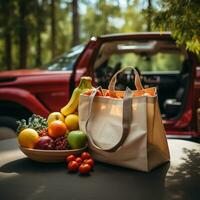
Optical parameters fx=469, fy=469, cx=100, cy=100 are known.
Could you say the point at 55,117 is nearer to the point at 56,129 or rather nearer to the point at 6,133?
the point at 56,129

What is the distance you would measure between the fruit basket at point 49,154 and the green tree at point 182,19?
132 centimetres

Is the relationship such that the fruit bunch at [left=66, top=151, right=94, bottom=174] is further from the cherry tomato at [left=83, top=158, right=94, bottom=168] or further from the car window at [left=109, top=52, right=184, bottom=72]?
the car window at [left=109, top=52, right=184, bottom=72]

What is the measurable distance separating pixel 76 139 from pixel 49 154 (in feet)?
0.49

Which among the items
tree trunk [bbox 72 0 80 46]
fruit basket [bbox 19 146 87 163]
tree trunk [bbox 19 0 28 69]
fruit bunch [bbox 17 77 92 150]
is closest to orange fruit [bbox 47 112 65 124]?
fruit bunch [bbox 17 77 92 150]

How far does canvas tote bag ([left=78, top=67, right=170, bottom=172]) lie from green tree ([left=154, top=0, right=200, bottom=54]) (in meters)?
0.99

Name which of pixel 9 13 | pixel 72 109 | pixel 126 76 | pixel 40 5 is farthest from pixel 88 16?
pixel 72 109

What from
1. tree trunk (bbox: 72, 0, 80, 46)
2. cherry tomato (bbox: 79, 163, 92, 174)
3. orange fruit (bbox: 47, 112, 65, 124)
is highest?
tree trunk (bbox: 72, 0, 80, 46)

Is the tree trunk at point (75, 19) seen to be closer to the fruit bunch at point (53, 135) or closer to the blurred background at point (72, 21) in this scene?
the blurred background at point (72, 21)

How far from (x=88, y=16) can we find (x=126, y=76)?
24227 mm

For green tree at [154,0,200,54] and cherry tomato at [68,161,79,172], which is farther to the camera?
green tree at [154,0,200,54]

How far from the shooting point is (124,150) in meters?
2.18

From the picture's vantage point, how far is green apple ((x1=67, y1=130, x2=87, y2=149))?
2.27 meters

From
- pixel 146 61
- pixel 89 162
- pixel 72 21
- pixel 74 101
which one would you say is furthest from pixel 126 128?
pixel 72 21

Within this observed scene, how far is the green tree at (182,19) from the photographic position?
10.2ft
